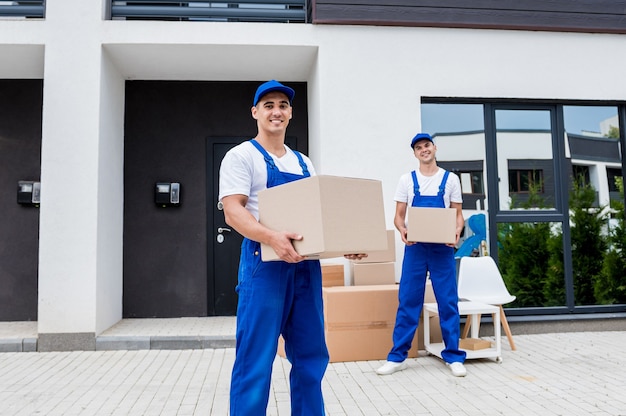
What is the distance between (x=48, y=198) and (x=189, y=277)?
192cm

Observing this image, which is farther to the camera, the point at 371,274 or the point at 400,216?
the point at 371,274

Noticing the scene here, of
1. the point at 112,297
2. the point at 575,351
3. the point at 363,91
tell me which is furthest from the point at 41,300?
the point at 575,351

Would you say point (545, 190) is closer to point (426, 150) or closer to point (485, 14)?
point (485, 14)

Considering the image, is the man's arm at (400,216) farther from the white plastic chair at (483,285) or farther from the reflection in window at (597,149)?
the reflection in window at (597,149)

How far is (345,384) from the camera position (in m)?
3.88

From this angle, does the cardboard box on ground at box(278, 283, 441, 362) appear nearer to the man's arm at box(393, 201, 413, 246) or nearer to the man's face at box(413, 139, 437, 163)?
the man's arm at box(393, 201, 413, 246)

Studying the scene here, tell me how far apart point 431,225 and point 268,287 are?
7.27 feet

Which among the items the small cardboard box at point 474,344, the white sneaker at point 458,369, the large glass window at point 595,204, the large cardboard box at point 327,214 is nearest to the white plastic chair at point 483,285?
the small cardboard box at point 474,344

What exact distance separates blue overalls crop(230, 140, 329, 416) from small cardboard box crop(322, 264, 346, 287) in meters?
2.59

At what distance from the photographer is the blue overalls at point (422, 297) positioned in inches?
166

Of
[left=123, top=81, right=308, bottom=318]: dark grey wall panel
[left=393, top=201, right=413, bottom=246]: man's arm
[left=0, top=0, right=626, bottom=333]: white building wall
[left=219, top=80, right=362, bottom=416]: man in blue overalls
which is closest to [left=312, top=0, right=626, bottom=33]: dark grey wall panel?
[left=0, top=0, right=626, bottom=333]: white building wall

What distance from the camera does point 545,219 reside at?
5723 millimetres

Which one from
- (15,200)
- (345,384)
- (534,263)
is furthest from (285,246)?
(15,200)

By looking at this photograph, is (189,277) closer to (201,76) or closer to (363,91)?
(201,76)
